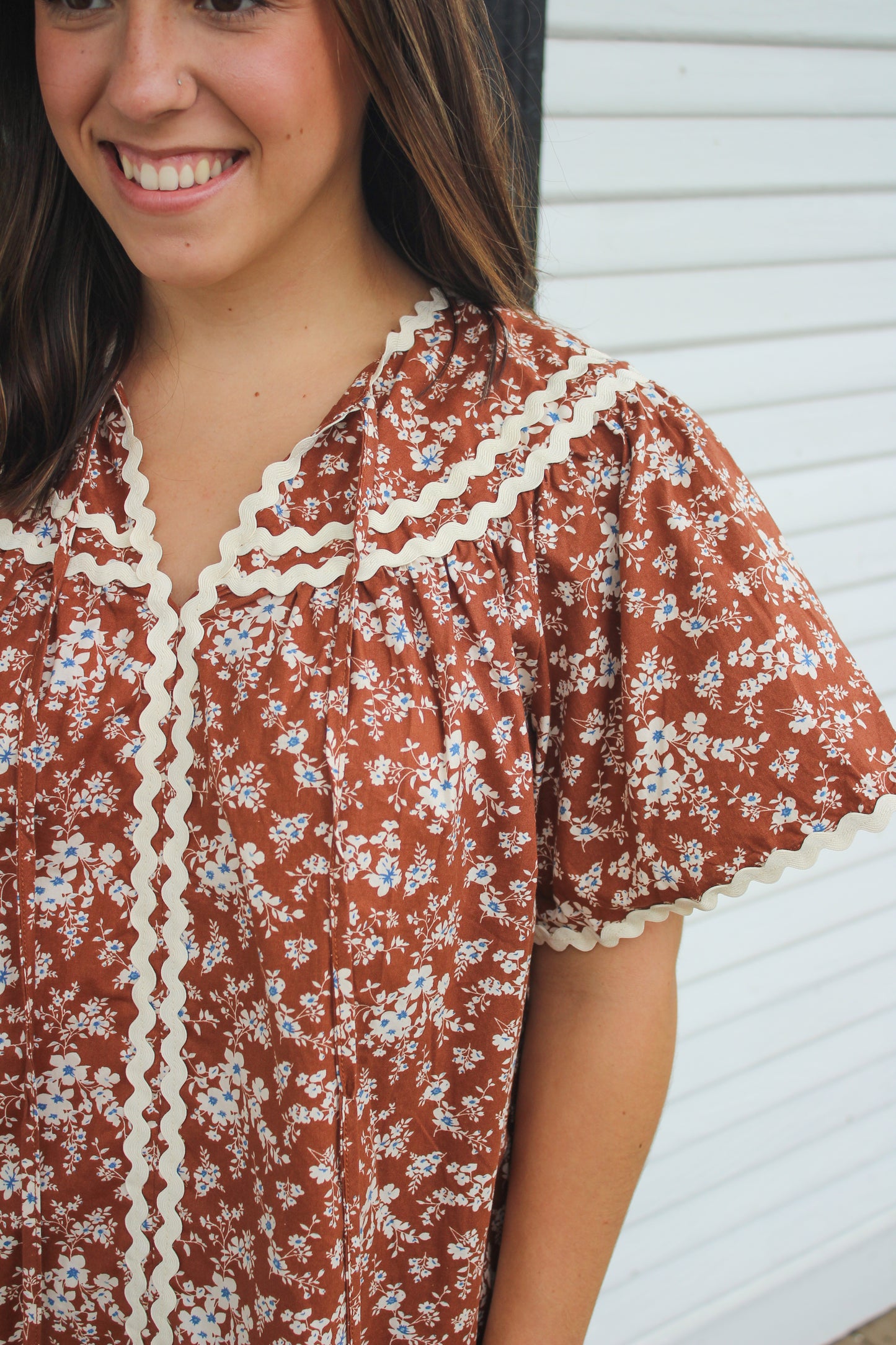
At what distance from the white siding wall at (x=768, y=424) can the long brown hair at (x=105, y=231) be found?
525 mm

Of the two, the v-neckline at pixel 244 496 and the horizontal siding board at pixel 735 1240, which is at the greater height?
the v-neckline at pixel 244 496

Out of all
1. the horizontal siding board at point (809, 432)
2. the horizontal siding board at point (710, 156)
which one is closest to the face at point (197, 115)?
the horizontal siding board at point (710, 156)

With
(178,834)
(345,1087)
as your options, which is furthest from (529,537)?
(345,1087)

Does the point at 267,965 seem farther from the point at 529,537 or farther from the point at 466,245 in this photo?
the point at 466,245

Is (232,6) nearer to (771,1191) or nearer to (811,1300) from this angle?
(771,1191)

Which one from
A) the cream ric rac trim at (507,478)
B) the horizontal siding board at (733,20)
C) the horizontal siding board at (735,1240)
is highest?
the horizontal siding board at (733,20)

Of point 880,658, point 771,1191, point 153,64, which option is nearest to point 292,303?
point 153,64

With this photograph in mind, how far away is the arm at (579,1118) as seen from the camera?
110cm

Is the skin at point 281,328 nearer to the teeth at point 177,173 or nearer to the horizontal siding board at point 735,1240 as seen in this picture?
the teeth at point 177,173

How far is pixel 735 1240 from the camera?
242 centimetres

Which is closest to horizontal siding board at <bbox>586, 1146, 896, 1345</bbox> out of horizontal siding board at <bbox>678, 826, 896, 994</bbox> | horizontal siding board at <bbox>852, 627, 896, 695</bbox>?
horizontal siding board at <bbox>678, 826, 896, 994</bbox>

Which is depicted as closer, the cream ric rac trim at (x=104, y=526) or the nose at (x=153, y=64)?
the nose at (x=153, y=64)

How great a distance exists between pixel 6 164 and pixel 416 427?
531mm

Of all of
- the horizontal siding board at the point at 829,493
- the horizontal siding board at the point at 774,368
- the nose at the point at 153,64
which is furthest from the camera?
the horizontal siding board at the point at 829,493
